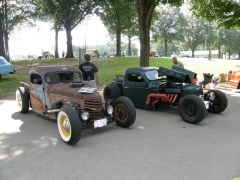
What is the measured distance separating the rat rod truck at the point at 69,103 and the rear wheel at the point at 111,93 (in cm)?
178

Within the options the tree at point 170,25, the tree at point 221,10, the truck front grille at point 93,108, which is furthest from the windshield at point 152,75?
the tree at point 170,25

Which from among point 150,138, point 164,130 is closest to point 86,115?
point 150,138

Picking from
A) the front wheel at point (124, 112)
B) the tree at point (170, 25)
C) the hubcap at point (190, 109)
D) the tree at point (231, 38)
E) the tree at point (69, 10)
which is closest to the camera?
the front wheel at point (124, 112)

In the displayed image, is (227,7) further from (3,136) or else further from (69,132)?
(3,136)

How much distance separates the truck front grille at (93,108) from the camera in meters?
5.06

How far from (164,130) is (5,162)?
3551mm

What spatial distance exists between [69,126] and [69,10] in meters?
24.1

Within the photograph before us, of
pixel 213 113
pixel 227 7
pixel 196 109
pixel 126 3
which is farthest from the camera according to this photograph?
pixel 126 3

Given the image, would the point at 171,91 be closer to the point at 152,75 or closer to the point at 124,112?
the point at 152,75

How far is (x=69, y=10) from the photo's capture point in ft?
85.0

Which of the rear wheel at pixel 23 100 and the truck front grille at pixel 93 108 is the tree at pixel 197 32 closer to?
the rear wheel at pixel 23 100

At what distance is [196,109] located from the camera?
5.83 m

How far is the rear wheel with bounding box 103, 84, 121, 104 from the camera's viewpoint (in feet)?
26.6

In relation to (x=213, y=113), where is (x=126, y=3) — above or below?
above
